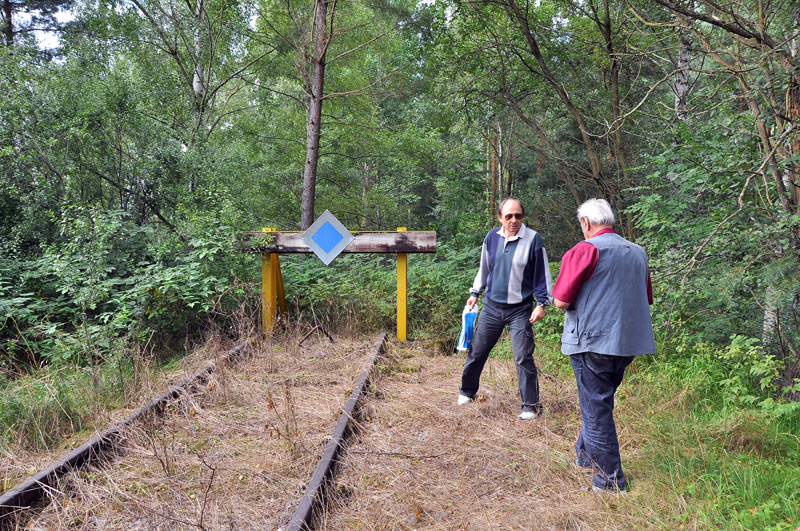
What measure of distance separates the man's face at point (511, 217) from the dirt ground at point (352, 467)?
1.70 meters

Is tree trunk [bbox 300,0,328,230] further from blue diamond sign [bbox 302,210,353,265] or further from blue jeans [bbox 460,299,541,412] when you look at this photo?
blue jeans [bbox 460,299,541,412]

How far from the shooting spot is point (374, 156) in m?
16.7

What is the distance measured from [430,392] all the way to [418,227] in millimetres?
20550

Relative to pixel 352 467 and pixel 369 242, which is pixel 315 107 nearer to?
pixel 369 242

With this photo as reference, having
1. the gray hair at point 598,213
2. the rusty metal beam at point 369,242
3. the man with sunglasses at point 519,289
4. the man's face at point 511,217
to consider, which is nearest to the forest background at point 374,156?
the rusty metal beam at point 369,242

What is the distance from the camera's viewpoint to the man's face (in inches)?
192

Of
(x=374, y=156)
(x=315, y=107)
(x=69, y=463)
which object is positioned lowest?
Result: (x=69, y=463)

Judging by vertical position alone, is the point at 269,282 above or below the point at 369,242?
below

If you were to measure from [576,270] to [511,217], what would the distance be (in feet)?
5.38

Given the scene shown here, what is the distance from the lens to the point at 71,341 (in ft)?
20.5

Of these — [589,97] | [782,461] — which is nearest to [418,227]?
[589,97]

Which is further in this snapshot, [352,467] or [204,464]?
[352,467]

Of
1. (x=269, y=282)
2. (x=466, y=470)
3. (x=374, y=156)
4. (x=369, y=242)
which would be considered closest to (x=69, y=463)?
(x=466, y=470)

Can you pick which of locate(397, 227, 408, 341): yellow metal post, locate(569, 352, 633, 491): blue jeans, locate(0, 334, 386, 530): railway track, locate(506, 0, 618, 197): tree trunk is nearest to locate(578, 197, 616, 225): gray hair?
locate(569, 352, 633, 491): blue jeans
